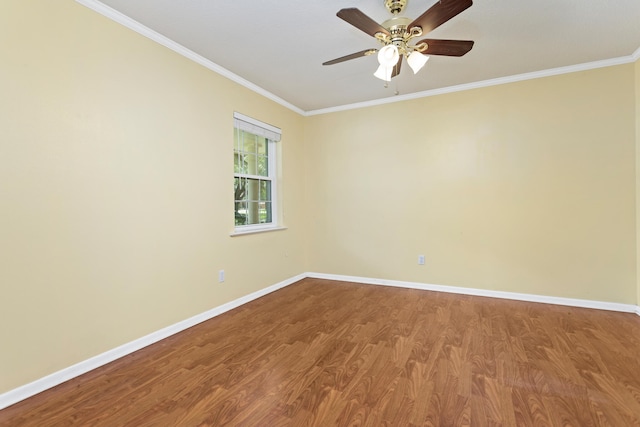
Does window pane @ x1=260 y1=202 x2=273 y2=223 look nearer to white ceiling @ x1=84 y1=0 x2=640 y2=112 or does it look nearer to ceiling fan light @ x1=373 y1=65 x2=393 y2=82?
white ceiling @ x1=84 y1=0 x2=640 y2=112

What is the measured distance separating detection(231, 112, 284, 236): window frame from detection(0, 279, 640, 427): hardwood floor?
113cm

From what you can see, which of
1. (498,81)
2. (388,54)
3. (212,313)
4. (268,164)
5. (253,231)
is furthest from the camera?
(268,164)

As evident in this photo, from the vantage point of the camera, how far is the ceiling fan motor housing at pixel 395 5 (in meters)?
2.01

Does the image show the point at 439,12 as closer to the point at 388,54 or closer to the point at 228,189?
the point at 388,54

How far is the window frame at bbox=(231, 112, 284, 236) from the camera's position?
11.3ft

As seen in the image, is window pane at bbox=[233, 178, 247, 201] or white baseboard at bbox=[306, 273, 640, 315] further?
window pane at bbox=[233, 178, 247, 201]

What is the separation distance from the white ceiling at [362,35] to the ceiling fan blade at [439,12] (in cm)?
42

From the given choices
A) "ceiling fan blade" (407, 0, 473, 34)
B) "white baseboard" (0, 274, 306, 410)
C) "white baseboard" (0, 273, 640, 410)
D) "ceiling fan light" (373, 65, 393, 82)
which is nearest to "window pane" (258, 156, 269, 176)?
"white baseboard" (0, 273, 640, 410)

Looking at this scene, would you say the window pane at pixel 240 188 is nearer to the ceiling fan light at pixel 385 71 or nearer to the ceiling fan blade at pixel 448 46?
the ceiling fan light at pixel 385 71

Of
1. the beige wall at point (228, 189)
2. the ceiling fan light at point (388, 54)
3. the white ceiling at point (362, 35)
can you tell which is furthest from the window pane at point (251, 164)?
the ceiling fan light at point (388, 54)

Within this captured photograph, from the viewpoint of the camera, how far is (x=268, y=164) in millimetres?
4117

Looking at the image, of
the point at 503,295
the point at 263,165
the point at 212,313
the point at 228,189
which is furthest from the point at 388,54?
the point at 503,295

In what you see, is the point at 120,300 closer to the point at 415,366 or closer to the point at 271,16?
the point at 415,366

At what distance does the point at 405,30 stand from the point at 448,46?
37 cm
